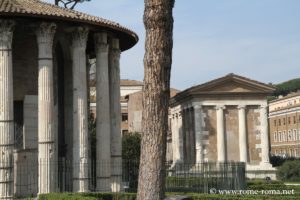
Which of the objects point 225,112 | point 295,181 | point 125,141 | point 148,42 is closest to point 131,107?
point 125,141

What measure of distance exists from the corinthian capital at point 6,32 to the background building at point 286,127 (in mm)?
46734

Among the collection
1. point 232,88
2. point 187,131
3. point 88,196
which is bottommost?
point 88,196

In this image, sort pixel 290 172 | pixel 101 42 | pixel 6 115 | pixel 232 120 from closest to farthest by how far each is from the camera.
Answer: pixel 6 115 < pixel 101 42 < pixel 290 172 < pixel 232 120

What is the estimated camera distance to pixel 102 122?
18234mm

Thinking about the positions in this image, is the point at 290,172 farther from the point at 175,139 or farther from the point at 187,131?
the point at 175,139

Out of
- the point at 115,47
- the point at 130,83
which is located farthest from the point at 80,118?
the point at 130,83

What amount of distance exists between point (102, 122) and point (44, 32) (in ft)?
11.1

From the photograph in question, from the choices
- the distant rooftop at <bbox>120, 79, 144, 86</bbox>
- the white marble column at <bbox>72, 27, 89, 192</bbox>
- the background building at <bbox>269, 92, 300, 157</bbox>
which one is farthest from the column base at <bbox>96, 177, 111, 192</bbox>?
the background building at <bbox>269, 92, 300, 157</bbox>

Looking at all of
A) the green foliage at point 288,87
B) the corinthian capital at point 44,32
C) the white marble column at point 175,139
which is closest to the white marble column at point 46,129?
the corinthian capital at point 44,32

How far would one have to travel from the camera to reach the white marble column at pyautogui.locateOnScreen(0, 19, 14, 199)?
626 inches

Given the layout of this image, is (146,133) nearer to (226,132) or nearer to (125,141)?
(226,132)

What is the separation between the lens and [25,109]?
60.2 ft

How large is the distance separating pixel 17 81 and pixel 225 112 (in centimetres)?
1857

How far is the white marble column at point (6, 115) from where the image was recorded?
15.9 metres
